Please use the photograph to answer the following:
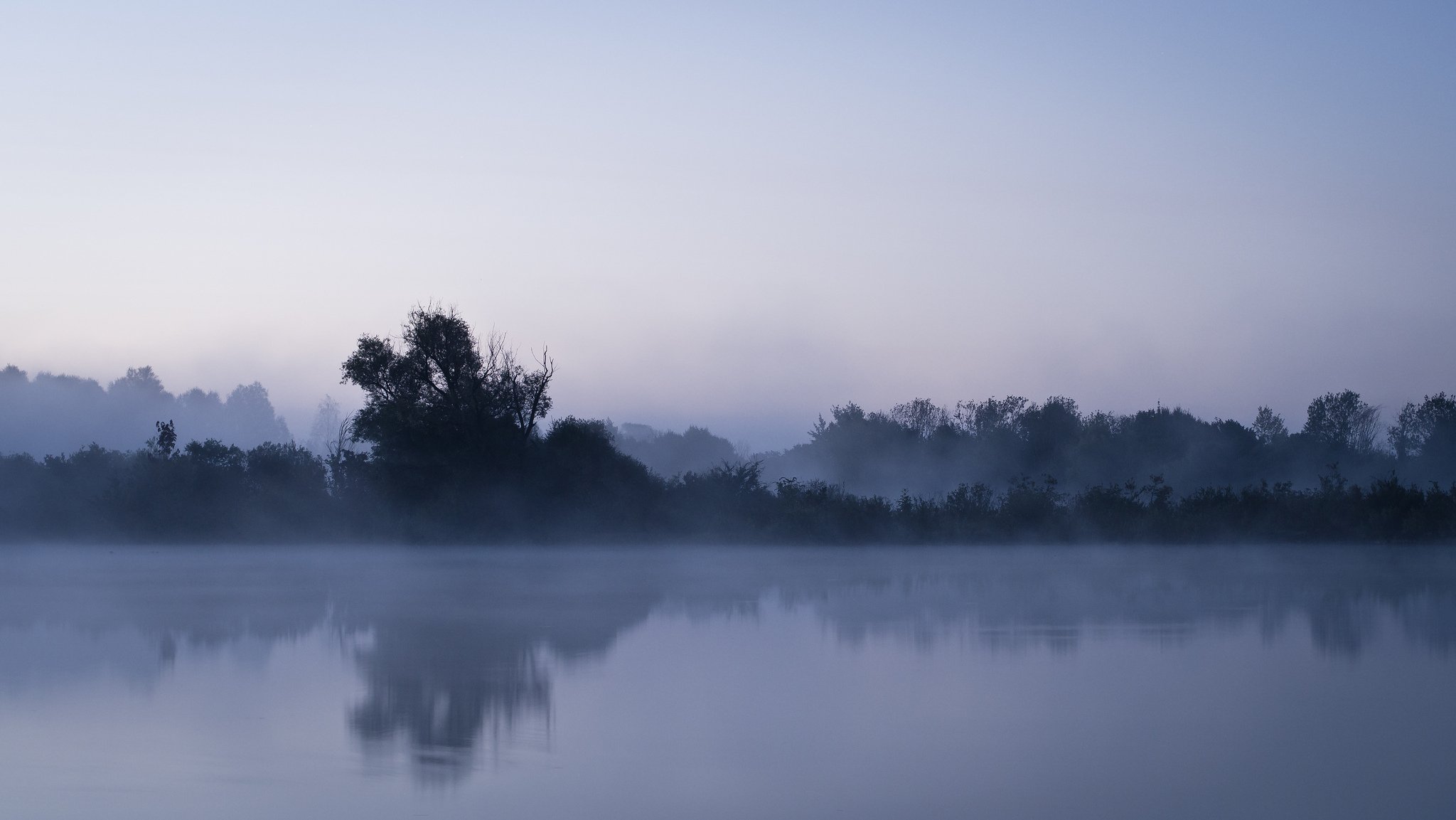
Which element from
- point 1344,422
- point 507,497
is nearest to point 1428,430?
point 1344,422

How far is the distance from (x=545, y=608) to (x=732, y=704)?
5.08 meters

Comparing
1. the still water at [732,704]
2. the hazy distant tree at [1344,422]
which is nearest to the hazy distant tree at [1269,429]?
the hazy distant tree at [1344,422]

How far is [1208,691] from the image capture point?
20.6 ft

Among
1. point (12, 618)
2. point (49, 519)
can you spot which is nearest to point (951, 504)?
point (12, 618)

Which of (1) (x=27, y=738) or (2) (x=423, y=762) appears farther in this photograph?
(1) (x=27, y=738)

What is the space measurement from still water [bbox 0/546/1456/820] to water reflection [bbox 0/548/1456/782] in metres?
0.06

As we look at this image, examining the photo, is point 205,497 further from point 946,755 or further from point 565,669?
point 946,755

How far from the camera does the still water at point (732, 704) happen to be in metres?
4.34

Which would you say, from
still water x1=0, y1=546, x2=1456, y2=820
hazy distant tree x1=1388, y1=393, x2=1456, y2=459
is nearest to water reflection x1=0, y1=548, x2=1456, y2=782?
still water x1=0, y1=546, x2=1456, y2=820

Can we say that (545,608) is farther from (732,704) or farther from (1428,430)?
(1428,430)

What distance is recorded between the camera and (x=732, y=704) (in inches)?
240

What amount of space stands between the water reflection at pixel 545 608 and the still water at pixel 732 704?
0.06 meters

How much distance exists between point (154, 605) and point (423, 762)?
769 centimetres

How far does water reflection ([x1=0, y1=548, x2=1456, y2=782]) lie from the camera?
673 cm
